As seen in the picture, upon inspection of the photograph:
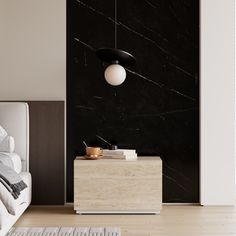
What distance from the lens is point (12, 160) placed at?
4691mm

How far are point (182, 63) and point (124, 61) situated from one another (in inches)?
27.5

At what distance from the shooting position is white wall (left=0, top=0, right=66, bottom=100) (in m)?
5.39

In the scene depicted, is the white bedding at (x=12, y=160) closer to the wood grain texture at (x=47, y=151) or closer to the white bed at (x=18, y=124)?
the white bed at (x=18, y=124)

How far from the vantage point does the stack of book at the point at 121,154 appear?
16.5 feet

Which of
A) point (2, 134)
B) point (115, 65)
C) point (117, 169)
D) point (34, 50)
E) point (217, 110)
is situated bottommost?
point (117, 169)

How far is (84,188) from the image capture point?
4871mm

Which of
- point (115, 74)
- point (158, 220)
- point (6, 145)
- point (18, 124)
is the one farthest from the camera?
point (18, 124)

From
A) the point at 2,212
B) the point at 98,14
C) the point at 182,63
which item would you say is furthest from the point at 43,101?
the point at 2,212

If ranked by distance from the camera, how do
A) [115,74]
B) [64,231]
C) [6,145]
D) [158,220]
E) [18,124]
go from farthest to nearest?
[18,124], [115,74], [6,145], [158,220], [64,231]

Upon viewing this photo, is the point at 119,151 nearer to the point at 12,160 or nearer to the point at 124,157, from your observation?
the point at 124,157

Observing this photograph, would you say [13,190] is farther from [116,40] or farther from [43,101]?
[116,40]

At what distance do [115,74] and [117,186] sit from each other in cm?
95

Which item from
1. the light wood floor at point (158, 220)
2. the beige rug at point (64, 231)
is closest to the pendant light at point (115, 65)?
the light wood floor at point (158, 220)

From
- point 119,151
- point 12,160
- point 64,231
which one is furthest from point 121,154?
point 64,231
